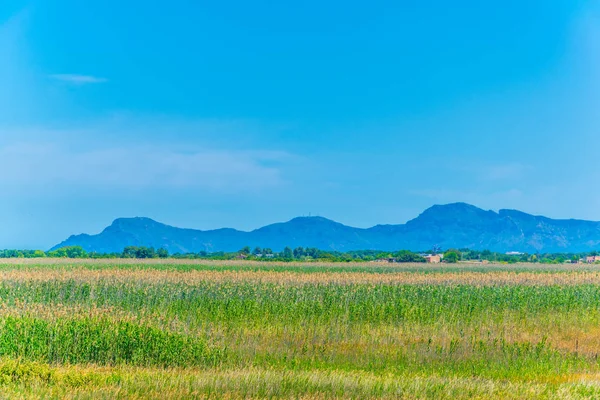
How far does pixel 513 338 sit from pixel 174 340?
39.4ft

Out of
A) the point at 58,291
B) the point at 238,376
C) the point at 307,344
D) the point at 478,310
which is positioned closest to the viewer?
the point at 238,376

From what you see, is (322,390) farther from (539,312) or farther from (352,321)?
(539,312)

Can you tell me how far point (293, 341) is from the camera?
20.7m

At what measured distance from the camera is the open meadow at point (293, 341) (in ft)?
38.5

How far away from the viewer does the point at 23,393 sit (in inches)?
417

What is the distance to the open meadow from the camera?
11.7m

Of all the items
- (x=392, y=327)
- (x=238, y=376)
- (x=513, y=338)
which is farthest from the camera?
(x=392, y=327)

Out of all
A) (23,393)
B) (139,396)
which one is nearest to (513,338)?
(139,396)

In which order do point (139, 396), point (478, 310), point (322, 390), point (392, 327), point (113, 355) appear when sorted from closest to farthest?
point (139, 396) → point (322, 390) → point (113, 355) → point (392, 327) → point (478, 310)

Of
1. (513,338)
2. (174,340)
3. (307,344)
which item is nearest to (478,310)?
(513,338)

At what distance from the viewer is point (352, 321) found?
968 inches

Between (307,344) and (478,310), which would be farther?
(478,310)

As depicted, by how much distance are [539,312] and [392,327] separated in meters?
9.11

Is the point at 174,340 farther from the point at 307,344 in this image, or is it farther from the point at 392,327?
the point at 392,327
